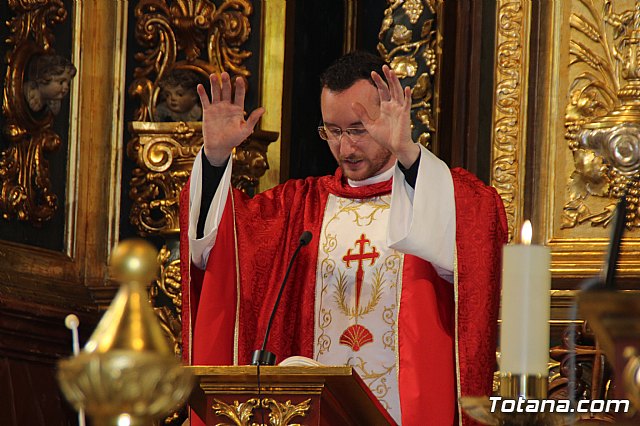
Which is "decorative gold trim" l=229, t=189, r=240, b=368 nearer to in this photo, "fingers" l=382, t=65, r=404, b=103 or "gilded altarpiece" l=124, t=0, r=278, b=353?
"fingers" l=382, t=65, r=404, b=103

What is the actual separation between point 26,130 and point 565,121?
6.96ft

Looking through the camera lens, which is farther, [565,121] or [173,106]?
[173,106]

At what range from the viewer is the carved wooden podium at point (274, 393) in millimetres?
3137

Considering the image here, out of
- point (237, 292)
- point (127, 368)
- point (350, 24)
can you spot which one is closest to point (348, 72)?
point (237, 292)

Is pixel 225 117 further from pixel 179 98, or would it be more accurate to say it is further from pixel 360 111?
pixel 179 98

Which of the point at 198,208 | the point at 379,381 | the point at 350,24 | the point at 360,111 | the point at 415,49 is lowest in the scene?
the point at 379,381

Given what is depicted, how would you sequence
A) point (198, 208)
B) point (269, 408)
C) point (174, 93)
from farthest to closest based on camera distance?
point (174, 93), point (198, 208), point (269, 408)

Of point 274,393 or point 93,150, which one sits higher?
point 93,150

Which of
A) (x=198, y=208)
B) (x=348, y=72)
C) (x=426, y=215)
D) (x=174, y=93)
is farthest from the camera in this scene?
(x=174, y=93)

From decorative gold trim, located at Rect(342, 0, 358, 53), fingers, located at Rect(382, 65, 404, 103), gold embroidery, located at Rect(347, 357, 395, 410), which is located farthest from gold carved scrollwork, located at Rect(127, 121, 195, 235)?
fingers, located at Rect(382, 65, 404, 103)

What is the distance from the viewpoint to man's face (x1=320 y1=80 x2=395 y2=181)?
4.52 m

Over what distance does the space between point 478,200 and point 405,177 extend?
0.91 feet

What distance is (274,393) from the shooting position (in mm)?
3176

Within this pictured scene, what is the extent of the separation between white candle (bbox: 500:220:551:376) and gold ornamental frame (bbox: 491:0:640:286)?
12.4ft
